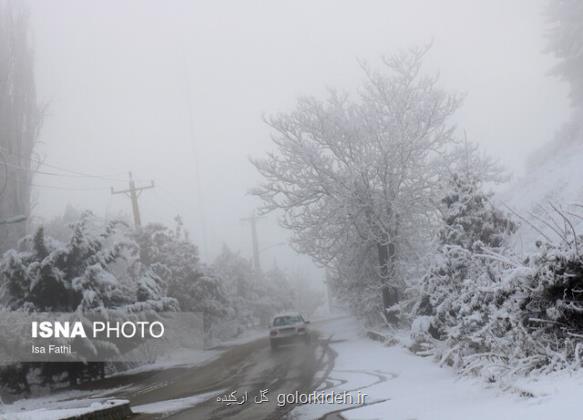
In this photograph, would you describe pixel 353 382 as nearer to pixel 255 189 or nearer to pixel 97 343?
pixel 97 343

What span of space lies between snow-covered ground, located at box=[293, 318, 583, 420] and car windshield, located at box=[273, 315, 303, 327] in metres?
8.90

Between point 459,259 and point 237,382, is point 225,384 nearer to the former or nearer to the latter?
point 237,382

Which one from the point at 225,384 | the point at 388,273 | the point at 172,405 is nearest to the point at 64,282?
the point at 225,384

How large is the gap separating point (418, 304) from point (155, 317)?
970 cm

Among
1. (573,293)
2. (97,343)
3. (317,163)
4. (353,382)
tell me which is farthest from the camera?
(317,163)

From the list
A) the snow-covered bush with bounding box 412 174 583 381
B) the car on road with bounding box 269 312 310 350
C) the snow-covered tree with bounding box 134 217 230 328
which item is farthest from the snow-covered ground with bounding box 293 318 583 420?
the snow-covered tree with bounding box 134 217 230 328

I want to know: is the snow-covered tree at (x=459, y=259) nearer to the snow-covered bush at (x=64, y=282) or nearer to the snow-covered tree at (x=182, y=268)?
the snow-covered bush at (x=64, y=282)

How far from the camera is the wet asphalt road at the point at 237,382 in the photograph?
34.3 ft

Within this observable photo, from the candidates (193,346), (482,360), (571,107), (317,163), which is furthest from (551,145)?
(482,360)

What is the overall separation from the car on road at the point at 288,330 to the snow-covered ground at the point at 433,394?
8011 mm

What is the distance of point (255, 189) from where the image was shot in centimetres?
2420

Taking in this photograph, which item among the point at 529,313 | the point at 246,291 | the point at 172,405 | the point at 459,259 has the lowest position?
the point at 172,405

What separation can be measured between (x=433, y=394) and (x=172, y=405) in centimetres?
561

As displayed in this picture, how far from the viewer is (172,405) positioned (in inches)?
474
